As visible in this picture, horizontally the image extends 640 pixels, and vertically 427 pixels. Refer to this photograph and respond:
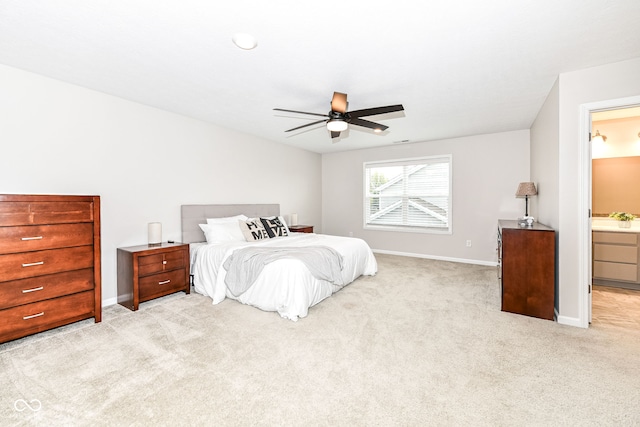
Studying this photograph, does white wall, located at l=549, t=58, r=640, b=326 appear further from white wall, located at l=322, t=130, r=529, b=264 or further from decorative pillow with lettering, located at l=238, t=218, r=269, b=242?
decorative pillow with lettering, located at l=238, t=218, r=269, b=242

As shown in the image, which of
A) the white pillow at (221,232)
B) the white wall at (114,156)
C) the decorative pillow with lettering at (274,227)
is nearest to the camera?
the white wall at (114,156)

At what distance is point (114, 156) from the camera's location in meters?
3.53

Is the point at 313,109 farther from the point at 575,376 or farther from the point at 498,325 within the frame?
the point at 575,376

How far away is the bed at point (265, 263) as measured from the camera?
10.2ft

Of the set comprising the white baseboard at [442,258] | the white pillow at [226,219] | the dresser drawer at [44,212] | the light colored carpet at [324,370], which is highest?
the dresser drawer at [44,212]

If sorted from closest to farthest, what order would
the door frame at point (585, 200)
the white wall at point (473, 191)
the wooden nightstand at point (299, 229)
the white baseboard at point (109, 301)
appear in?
the door frame at point (585, 200), the white baseboard at point (109, 301), the white wall at point (473, 191), the wooden nightstand at point (299, 229)

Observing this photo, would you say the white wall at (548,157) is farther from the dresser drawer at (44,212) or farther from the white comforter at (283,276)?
the dresser drawer at (44,212)

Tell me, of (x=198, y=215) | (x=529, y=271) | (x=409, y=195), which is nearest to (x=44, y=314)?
(x=198, y=215)

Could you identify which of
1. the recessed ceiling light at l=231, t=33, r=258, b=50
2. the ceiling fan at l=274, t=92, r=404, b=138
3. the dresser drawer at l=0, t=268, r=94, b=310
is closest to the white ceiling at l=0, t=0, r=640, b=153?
the recessed ceiling light at l=231, t=33, r=258, b=50

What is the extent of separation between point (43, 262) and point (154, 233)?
118 centimetres

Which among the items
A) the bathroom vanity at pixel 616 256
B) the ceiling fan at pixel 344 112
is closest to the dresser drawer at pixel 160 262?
the ceiling fan at pixel 344 112

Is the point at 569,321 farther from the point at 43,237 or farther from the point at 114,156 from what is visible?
the point at 114,156

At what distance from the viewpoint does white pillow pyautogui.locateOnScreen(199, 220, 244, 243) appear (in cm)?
425

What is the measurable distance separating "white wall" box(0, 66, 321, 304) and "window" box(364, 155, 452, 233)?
3.02 meters
